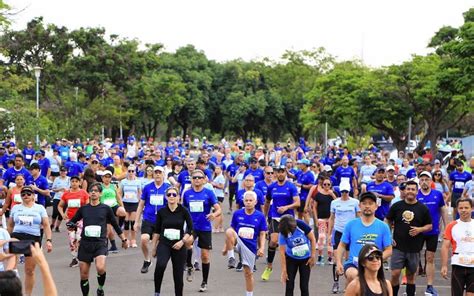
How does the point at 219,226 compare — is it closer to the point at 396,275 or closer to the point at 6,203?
the point at 6,203

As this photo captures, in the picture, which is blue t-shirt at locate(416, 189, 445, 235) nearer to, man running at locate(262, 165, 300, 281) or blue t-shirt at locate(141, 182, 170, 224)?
man running at locate(262, 165, 300, 281)

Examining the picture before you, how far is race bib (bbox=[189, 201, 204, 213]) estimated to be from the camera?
13391 mm

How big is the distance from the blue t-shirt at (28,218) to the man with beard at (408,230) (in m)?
4.84

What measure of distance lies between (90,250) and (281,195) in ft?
14.0

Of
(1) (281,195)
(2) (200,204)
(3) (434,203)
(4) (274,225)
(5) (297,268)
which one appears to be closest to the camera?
(5) (297,268)

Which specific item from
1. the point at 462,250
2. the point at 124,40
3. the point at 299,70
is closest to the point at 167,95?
the point at 124,40

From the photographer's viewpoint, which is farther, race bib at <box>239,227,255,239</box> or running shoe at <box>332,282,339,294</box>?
running shoe at <box>332,282,339,294</box>

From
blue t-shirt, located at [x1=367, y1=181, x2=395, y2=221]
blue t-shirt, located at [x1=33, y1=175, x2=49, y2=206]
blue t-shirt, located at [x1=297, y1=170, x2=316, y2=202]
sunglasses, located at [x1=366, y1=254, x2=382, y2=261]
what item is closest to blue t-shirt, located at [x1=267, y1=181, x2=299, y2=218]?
blue t-shirt, located at [x1=367, y1=181, x2=395, y2=221]

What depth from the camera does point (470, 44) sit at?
19.4m

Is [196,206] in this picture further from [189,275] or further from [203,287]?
[189,275]

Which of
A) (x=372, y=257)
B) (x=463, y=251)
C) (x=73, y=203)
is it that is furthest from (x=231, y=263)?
(x=372, y=257)

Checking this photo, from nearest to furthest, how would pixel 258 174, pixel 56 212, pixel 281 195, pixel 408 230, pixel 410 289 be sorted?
pixel 408 230, pixel 410 289, pixel 281 195, pixel 258 174, pixel 56 212

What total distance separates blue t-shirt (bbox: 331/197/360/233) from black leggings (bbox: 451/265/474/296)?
3249mm

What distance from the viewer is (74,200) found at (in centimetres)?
1479
